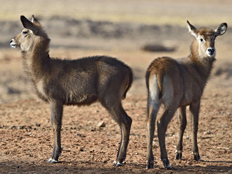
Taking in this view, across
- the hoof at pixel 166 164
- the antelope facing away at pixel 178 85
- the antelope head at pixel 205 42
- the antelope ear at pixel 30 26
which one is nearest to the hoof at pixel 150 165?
the antelope facing away at pixel 178 85

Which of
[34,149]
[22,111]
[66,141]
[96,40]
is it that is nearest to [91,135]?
[66,141]

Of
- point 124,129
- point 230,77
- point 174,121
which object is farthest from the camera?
point 230,77

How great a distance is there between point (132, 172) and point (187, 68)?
7.95 ft

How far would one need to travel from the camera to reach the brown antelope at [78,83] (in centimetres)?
884

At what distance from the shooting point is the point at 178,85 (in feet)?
28.6

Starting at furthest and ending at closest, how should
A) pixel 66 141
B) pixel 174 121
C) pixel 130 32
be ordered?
pixel 130 32 → pixel 174 121 → pixel 66 141

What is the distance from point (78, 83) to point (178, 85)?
70.6 inches

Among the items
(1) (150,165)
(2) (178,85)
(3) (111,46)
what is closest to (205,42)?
(2) (178,85)

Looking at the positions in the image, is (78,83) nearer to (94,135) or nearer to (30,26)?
(30,26)

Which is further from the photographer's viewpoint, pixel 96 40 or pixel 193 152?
pixel 96 40

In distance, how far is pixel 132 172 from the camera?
820cm

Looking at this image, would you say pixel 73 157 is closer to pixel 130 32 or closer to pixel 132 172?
pixel 132 172

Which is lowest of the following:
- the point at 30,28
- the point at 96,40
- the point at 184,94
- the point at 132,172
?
the point at 132,172

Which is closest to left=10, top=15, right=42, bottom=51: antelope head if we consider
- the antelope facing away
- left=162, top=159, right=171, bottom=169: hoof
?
the antelope facing away
